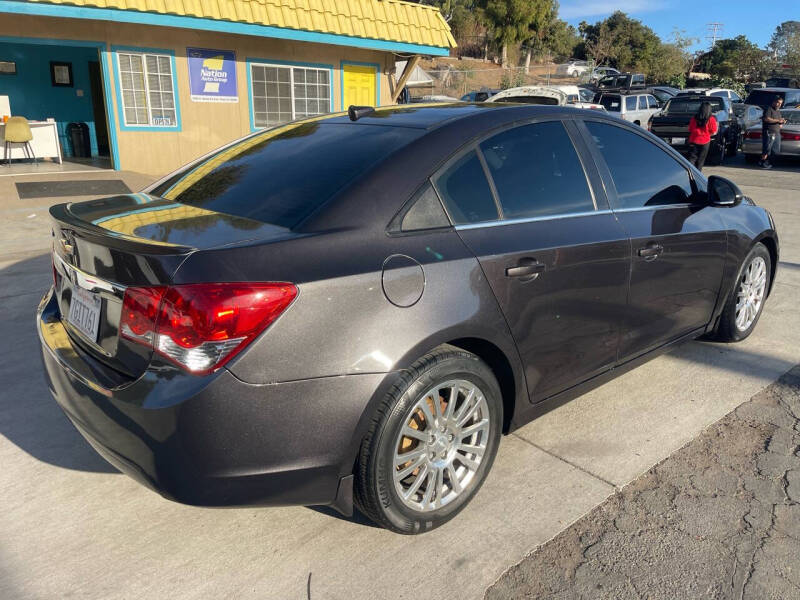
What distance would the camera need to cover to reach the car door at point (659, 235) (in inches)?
136

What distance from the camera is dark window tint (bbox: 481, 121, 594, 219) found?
116 inches

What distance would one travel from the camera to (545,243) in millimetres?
2943

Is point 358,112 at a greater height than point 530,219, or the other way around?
point 358,112

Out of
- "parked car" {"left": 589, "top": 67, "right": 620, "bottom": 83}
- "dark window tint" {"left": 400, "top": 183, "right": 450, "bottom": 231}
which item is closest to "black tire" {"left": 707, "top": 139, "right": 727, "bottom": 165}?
"dark window tint" {"left": 400, "top": 183, "right": 450, "bottom": 231}

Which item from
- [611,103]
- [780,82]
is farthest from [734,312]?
[780,82]

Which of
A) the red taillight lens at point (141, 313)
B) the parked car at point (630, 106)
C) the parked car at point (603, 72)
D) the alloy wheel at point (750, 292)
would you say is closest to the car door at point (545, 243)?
the red taillight lens at point (141, 313)

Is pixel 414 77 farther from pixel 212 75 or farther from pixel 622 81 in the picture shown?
pixel 622 81

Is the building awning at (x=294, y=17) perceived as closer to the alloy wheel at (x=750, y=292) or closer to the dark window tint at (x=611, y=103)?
the dark window tint at (x=611, y=103)

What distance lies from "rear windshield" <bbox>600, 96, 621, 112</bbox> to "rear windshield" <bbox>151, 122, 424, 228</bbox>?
1861 centimetres

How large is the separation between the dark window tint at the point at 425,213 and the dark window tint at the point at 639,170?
122 cm

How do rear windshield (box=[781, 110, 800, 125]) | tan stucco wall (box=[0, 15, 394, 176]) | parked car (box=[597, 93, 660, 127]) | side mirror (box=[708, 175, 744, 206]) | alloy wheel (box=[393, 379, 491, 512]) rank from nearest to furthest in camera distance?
alloy wheel (box=[393, 379, 491, 512])
side mirror (box=[708, 175, 744, 206])
tan stucco wall (box=[0, 15, 394, 176])
rear windshield (box=[781, 110, 800, 125])
parked car (box=[597, 93, 660, 127])

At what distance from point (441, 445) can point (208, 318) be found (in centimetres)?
110

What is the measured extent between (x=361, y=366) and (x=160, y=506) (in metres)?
1.27

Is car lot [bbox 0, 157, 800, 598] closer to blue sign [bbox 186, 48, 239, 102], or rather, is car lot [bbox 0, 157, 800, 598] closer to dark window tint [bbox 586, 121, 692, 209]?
dark window tint [bbox 586, 121, 692, 209]
